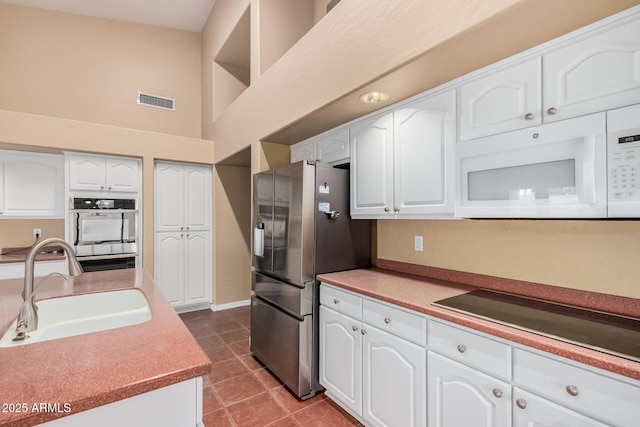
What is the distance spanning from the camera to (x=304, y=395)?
2207 mm

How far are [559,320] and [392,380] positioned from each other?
2.90ft

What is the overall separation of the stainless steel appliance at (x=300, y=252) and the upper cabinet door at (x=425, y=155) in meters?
0.57

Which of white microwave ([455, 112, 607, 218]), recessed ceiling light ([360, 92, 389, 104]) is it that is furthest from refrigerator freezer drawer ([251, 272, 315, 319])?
recessed ceiling light ([360, 92, 389, 104])

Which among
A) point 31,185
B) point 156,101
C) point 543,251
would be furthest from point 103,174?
point 543,251

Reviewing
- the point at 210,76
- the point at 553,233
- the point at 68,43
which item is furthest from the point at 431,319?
the point at 68,43

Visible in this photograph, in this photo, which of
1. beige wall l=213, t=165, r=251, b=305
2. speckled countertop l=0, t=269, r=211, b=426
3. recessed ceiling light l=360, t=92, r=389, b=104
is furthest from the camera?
beige wall l=213, t=165, r=251, b=305

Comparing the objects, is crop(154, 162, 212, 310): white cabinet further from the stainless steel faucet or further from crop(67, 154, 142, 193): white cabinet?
the stainless steel faucet

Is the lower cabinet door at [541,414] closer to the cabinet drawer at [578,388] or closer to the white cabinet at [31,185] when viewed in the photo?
the cabinet drawer at [578,388]

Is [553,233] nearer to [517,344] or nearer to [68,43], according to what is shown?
[517,344]

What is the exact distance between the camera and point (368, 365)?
1.83m

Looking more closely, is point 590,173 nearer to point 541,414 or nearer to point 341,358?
point 541,414

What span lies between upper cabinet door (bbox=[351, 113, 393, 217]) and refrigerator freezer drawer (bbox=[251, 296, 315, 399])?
3.22ft

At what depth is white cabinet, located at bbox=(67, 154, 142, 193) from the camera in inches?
136

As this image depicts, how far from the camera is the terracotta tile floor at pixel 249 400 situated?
6.50 ft
